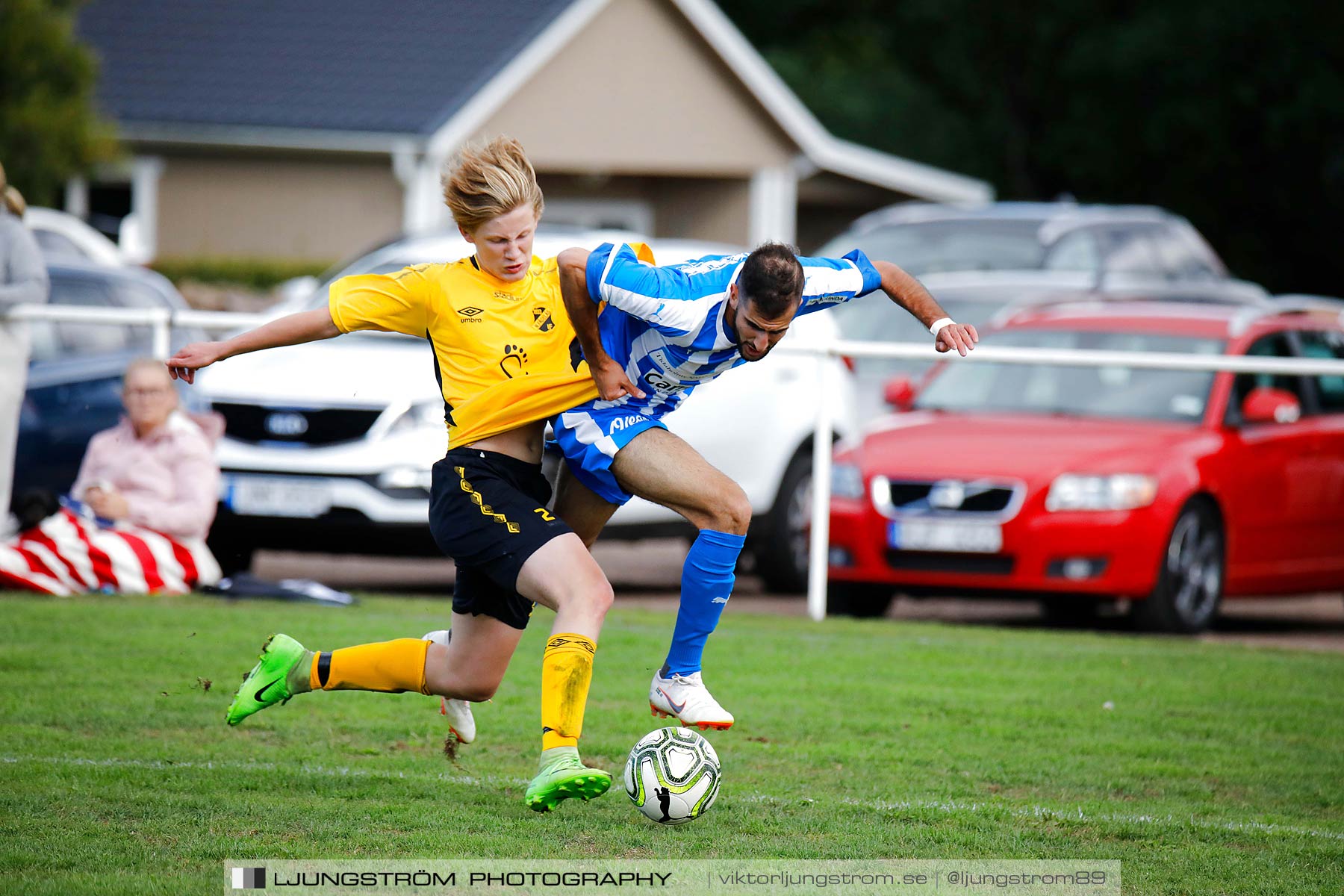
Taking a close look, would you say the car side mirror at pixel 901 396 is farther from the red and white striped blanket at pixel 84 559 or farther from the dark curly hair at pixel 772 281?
the dark curly hair at pixel 772 281

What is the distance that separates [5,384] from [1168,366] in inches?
246

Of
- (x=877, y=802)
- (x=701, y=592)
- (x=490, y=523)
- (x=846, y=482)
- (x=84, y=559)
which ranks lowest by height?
(x=877, y=802)

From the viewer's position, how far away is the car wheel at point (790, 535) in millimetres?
11656

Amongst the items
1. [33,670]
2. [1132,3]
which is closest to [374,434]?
[33,670]

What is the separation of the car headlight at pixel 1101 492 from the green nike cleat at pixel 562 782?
17.6 ft

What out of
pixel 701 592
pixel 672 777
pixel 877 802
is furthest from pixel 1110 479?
pixel 672 777

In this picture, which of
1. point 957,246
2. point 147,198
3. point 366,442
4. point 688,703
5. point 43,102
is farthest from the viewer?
point 147,198

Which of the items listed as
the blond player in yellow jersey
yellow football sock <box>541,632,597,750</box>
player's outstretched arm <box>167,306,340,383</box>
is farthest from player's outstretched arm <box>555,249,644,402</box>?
yellow football sock <box>541,632,597,750</box>

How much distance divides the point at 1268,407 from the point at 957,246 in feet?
23.0

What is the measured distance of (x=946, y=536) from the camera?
1027cm

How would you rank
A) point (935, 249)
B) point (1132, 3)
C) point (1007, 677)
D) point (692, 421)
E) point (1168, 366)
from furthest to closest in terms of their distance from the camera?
point (1132, 3) → point (935, 249) → point (692, 421) → point (1168, 366) → point (1007, 677)

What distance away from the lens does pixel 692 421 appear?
11.0 m

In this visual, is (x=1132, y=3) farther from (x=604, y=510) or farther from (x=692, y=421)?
(x=604, y=510)

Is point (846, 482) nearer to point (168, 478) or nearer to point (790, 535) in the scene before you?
point (790, 535)
